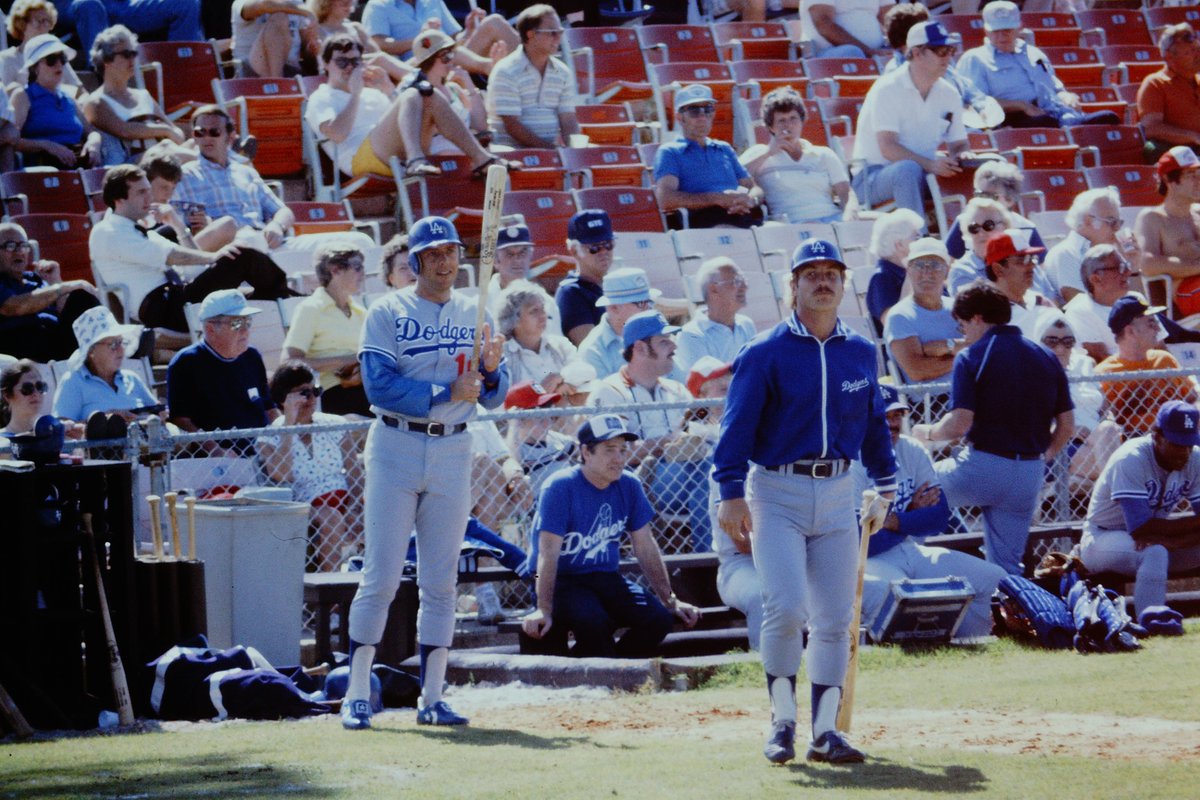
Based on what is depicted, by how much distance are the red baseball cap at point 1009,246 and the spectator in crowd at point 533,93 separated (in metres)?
4.79

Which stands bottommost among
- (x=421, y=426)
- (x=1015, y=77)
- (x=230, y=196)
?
(x=421, y=426)

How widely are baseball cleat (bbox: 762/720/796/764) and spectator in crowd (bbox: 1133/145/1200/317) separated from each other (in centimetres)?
783

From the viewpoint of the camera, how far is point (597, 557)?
9.09 meters

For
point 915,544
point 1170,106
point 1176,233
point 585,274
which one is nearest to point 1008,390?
point 915,544

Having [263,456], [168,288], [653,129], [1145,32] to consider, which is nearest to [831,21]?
[653,129]

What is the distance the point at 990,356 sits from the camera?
9.55 metres

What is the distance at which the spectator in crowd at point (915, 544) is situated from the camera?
9.20 metres

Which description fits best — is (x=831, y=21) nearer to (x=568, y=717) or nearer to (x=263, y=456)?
(x=263, y=456)

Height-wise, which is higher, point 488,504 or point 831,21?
point 831,21

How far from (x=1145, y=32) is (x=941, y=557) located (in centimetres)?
1182

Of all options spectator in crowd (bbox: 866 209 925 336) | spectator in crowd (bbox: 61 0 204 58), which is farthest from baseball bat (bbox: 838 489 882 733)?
spectator in crowd (bbox: 61 0 204 58)

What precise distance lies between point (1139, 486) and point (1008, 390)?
0.80 metres

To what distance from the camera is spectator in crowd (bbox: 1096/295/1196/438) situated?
1065cm

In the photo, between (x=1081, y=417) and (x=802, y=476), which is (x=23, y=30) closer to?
(x=1081, y=417)
